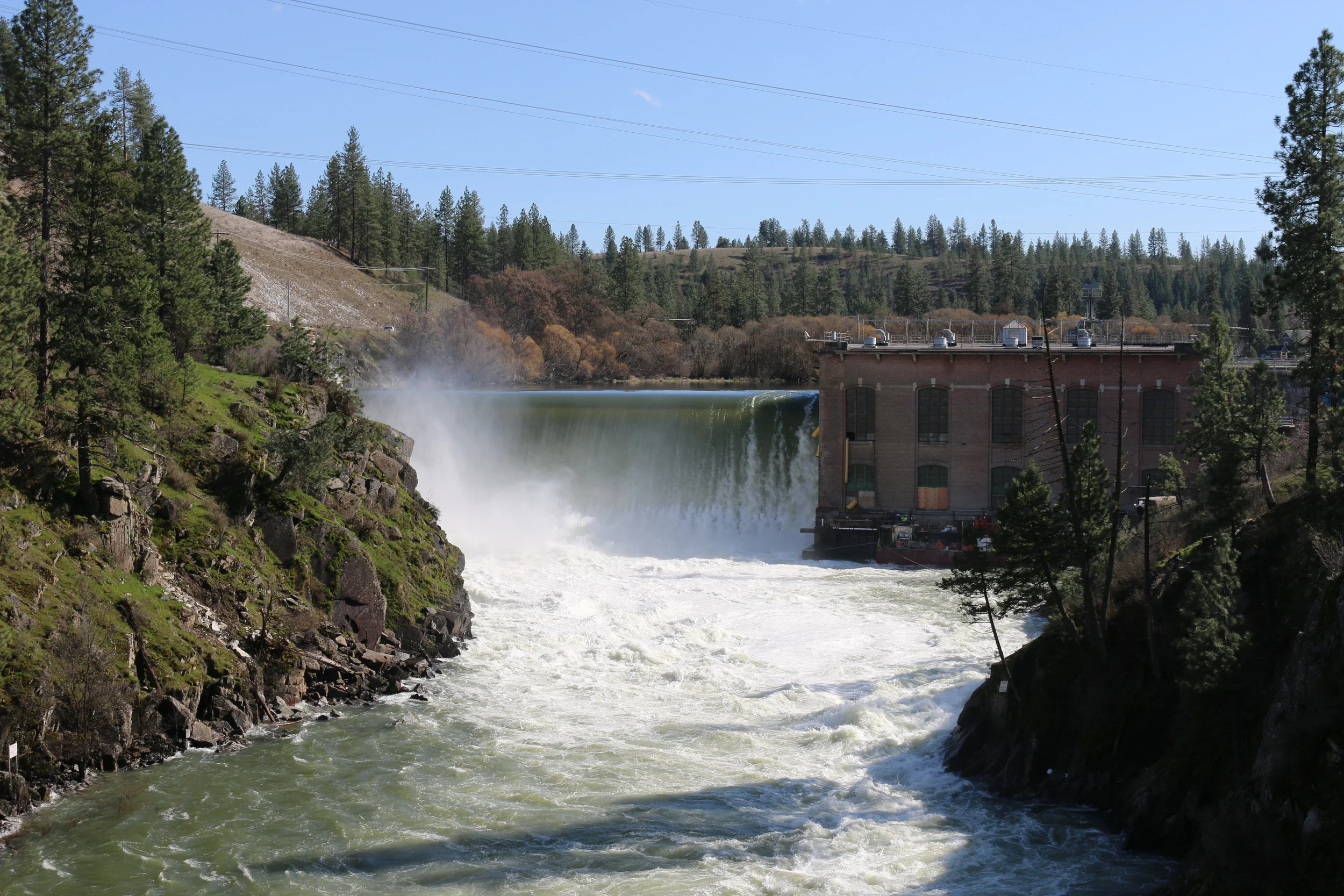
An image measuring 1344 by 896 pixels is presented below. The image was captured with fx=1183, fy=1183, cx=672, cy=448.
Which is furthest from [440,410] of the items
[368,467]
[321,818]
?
[321,818]

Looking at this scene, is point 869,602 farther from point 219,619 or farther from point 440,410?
point 440,410

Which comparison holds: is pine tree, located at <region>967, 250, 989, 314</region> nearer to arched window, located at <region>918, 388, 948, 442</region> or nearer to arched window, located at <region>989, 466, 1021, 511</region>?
arched window, located at <region>918, 388, 948, 442</region>

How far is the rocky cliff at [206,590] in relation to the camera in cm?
2092

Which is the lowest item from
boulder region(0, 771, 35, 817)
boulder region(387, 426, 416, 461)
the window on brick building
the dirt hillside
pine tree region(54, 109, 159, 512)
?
boulder region(0, 771, 35, 817)

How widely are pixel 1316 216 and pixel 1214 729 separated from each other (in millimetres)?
15038

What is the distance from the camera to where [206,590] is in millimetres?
25531

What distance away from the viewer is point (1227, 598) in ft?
60.0

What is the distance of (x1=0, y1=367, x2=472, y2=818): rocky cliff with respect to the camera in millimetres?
20922

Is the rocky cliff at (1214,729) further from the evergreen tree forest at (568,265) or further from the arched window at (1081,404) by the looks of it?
the evergreen tree forest at (568,265)

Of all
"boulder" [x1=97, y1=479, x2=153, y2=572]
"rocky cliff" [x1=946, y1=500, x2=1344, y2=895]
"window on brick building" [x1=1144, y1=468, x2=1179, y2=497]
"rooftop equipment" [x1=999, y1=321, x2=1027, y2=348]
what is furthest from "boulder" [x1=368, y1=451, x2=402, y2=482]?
"rooftop equipment" [x1=999, y1=321, x2=1027, y2=348]

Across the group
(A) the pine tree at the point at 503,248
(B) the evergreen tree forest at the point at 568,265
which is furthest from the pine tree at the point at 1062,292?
(A) the pine tree at the point at 503,248

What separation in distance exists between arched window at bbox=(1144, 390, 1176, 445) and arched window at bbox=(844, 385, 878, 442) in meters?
10.7

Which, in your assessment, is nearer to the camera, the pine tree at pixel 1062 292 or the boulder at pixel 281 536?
the boulder at pixel 281 536

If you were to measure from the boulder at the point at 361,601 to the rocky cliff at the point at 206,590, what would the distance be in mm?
39
